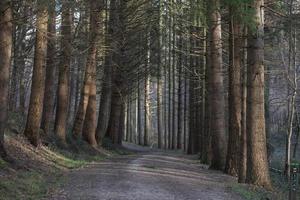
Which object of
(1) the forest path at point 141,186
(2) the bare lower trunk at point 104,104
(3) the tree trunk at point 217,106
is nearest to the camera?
(1) the forest path at point 141,186

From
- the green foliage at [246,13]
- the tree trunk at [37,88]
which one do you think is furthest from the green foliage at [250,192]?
the tree trunk at [37,88]

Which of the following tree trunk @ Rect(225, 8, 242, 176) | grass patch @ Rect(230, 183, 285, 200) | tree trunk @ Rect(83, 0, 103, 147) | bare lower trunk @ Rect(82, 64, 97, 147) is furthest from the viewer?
bare lower trunk @ Rect(82, 64, 97, 147)

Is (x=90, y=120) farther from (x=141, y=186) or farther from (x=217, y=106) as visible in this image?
(x=141, y=186)

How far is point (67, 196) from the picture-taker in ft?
36.4

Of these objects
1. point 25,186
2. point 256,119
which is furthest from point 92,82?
point 25,186

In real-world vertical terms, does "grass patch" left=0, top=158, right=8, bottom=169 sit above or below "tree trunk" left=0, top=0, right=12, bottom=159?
below

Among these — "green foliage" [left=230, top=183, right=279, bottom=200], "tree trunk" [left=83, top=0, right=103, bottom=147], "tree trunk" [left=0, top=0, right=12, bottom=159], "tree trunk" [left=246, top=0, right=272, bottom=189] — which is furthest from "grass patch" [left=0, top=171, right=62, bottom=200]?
"tree trunk" [left=83, top=0, right=103, bottom=147]

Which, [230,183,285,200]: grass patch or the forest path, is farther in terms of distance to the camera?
[230,183,285,200]: grass patch

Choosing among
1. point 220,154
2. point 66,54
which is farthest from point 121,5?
point 220,154

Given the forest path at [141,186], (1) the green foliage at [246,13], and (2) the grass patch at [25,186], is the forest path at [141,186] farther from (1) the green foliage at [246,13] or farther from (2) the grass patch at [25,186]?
(1) the green foliage at [246,13]

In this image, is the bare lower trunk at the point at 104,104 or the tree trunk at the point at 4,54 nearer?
the tree trunk at the point at 4,54

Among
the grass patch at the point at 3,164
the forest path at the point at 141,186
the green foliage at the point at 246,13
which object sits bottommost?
the forest path at the point at 141,186

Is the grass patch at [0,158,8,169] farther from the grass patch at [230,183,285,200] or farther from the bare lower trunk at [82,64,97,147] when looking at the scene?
the bare lower trunk at [82,64,97,147]

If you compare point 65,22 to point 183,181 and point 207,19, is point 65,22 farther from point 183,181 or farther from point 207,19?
point 183,181
